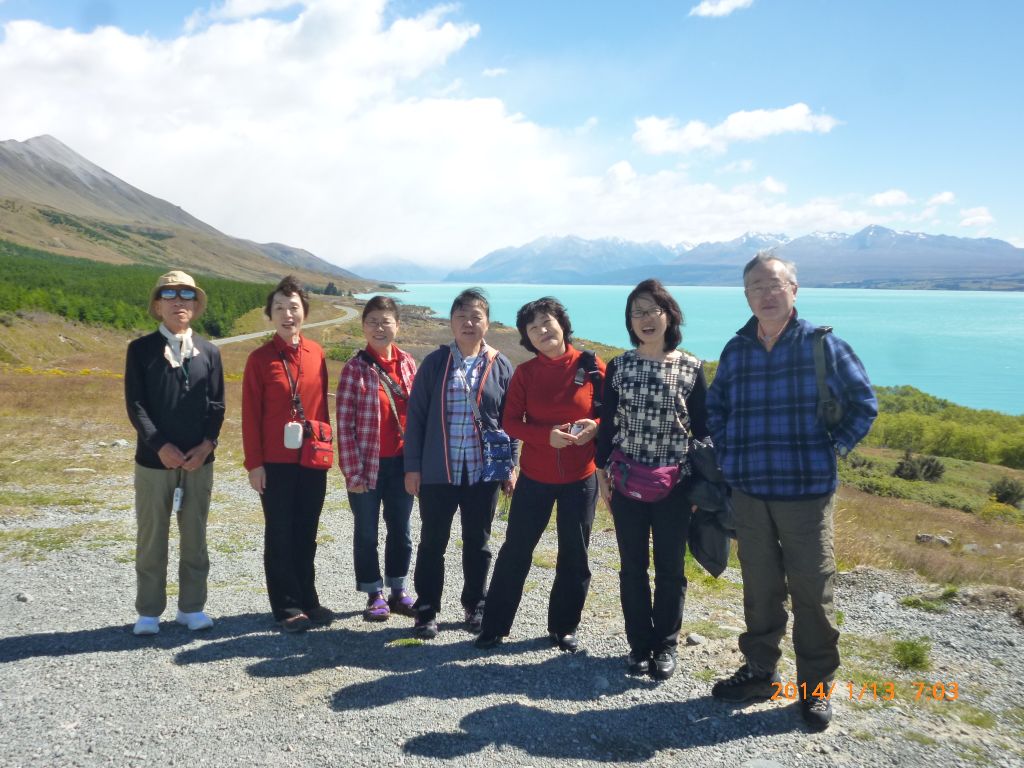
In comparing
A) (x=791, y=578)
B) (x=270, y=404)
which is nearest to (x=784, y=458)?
(x=791, y=578)

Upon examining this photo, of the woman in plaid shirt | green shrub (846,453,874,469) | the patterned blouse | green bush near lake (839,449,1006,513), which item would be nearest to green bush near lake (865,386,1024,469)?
green bush near lake (839,449,1006,513)

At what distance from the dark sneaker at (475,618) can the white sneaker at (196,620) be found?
180 centimetres

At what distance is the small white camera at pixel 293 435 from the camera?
157 inches

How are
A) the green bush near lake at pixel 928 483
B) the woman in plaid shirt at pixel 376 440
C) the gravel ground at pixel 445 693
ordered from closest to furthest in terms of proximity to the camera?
the gravel ground at pixel 445 693 < the woman in plaid shirt at pixel 376 440 < the green bush near lake at pixel 928 483

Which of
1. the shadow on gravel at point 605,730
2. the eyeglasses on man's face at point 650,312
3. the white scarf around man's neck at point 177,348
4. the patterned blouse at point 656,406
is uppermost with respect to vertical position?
the eyeglasses on man's face at point 650,312

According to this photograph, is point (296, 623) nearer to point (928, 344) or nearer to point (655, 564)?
point (655, 564)

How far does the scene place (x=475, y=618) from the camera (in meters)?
4.46

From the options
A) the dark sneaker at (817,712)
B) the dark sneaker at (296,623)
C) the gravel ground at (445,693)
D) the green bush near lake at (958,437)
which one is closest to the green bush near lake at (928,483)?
the green bush near lake at (958,437)

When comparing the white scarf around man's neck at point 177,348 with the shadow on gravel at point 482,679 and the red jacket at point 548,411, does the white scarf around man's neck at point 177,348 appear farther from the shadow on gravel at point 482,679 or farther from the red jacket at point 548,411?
the shadow on gravel at point 482,679

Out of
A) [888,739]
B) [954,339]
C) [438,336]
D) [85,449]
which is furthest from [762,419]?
[954,339]

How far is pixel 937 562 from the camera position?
653cm

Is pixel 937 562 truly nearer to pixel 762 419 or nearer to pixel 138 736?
pixel 762 419

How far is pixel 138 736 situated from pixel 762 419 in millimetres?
3563

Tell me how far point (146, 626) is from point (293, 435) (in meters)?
1.70
